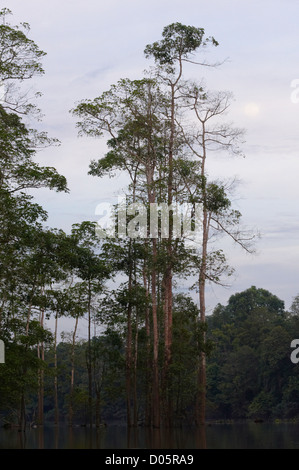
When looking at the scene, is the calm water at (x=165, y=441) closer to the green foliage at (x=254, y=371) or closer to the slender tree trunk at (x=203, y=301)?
the slender tree trunk at (x=203, y=301)

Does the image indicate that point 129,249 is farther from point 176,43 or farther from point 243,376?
point 243,376

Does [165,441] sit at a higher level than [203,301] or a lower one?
lower

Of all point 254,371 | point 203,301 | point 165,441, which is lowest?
point 165,441

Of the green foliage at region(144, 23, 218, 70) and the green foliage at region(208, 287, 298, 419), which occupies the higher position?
the green foliage at region(144, 23, 218, 70)

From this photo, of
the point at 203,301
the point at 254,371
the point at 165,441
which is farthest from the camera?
the point at 254,371

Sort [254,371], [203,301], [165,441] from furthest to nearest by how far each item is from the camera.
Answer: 1. [254,371]
2. [203,301]
3. [165,441]

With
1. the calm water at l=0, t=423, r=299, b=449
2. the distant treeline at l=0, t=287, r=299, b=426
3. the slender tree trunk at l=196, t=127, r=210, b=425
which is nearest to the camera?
the calm water at l=0, t=423, r=299, b=449

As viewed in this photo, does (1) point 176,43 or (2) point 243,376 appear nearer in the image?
(1) point 176,43

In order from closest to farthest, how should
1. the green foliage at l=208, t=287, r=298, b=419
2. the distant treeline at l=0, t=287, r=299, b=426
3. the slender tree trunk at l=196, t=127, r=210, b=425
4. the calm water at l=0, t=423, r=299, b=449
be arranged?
the calm water at l=0, t=423, r=299, b=449 < the slender tree trunk at l=196, t=127, r=210, b=425 < the distant treeline at l=0, t=287, r=299, b=426 < the green foliage at l=208, t=287, r=298, b=419

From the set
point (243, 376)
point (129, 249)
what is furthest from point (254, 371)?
point (129, 249)

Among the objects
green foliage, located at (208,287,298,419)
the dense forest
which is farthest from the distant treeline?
the dense forest

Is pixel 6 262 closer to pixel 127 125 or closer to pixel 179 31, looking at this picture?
pixel 127 125

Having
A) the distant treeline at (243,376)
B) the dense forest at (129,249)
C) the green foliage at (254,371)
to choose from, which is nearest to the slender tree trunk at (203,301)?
the dense forest at (129,249)

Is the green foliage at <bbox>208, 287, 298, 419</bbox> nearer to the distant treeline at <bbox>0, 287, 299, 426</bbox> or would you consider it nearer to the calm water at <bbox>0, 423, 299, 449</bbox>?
the distant treeline at <bbox>0, 287, 299, 426</bbox>
